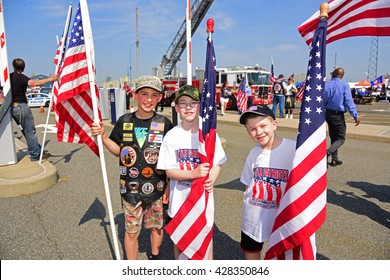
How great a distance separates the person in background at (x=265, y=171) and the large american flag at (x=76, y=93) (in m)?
1.81

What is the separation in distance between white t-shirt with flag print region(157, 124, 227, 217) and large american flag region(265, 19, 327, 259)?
1.97ft

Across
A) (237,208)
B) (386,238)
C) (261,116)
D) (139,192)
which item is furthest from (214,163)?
(386,238)

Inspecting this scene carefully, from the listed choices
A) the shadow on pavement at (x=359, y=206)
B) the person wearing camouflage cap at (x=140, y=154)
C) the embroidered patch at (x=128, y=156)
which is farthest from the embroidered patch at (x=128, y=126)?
the shadow on pavement at (x=359, y=206)

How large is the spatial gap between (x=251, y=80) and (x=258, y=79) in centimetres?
57

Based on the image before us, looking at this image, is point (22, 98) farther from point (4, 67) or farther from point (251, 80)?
point (251, 80)

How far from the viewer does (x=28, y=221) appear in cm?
362

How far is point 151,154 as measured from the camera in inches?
96.1

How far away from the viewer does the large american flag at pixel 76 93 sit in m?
2.95

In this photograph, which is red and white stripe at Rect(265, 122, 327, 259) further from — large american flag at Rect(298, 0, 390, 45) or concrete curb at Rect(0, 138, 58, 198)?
concrete curb at Rect(0, 138, 58, 198)

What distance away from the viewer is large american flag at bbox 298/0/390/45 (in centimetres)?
266

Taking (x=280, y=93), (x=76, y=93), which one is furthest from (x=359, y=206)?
(x=280, y=93)

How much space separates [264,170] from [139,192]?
3.55 ft

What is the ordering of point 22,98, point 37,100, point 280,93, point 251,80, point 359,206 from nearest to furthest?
1. point 359,206
2. point 22,98
3. point 280,93
4. point 251,80
5. point 37,100

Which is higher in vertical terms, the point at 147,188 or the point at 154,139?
the point at 154,139
